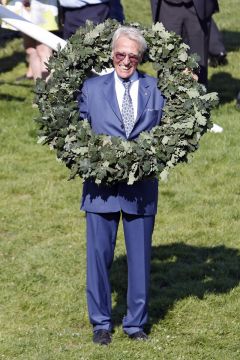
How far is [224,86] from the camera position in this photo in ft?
50.2

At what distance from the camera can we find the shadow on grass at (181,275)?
8867 millimetres

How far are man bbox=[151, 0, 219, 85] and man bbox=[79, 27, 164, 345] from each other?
5744 mm

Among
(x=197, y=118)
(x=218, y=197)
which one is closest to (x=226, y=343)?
(x=197, y=118)

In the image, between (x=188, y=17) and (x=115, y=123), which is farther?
(x=188, y=17)

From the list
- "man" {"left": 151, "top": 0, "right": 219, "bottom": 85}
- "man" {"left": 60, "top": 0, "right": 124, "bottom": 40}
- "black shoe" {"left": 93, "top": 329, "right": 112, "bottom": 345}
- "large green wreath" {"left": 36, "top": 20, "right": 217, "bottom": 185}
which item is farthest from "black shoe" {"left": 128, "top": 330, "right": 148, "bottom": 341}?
"man" {"left": 151, "top": 0, "right": 219, "bottom": 85}

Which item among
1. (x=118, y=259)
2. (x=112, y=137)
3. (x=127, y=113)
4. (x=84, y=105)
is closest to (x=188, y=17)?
(x=118, y=259)

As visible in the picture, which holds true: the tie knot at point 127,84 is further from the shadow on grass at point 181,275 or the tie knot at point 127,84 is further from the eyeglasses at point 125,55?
the shadow on grass at point 181,275

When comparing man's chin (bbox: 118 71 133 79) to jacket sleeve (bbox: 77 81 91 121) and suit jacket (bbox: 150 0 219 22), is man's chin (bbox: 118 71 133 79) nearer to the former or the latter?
jacket sleeve (bbox: 77 81 91 121)

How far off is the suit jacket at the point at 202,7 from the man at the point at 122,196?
5709 millimetres

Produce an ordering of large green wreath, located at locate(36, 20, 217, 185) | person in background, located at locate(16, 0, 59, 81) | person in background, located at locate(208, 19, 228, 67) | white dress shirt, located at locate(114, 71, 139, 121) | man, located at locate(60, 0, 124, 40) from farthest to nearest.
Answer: person in background, located at locate(208, 19, 228, 67)
person in background, located at locate(16, 0, 59, 81)
man, located at locate(60, 0, 124, 40)
white dress shirt, located at locate(114, 71, 139, 121)
large green wreath, located at locate(36, 20, 217, 185)

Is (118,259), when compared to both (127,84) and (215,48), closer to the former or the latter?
(127,84)

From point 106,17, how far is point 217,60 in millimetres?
3303

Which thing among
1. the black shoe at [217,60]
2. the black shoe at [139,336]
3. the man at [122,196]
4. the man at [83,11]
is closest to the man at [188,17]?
the man at [83,11]

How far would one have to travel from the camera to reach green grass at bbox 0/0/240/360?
8.05 metres
